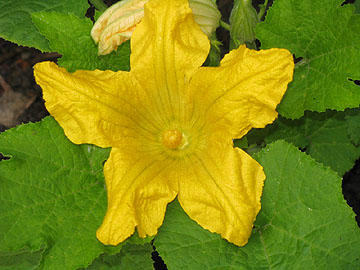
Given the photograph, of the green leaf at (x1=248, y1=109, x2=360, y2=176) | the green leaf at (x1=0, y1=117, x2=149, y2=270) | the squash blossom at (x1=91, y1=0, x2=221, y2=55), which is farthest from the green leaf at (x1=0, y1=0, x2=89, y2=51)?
the green leaf at (x1=248, y1=109, x2=360, y2=176)

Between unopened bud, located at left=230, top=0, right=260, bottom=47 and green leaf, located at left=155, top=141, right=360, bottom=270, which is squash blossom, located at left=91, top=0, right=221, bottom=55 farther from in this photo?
green leaf, located at left=155, top=141, right=360, bottom=270

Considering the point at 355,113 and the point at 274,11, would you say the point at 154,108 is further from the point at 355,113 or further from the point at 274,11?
the point at 355,113

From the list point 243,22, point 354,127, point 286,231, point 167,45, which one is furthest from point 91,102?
point 354,127

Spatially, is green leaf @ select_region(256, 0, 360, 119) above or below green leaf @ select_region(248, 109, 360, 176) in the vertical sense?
above

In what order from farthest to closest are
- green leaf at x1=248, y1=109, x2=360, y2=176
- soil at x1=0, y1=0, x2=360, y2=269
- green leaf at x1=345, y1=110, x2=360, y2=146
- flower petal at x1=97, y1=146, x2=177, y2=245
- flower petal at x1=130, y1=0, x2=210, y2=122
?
soil at x1=0, y1=0, x2=360, y2=269 → green leaf at x1=248, y1=109, x2=360, y2=176 → green leaf at x1=345, y1=110, x2=360, y2=146 → flower petal at x1=130, y1=0, x2=210, y2=122 → flower petal at x1=97, y1=146, x2=177, y2=245

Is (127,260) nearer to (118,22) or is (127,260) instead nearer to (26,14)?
(118,22)

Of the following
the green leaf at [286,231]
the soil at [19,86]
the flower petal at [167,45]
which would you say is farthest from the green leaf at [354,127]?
the soil at [19,86]

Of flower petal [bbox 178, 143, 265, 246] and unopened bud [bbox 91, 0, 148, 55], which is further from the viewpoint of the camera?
unopened bud [bbox 91, 0, 148, 55]
